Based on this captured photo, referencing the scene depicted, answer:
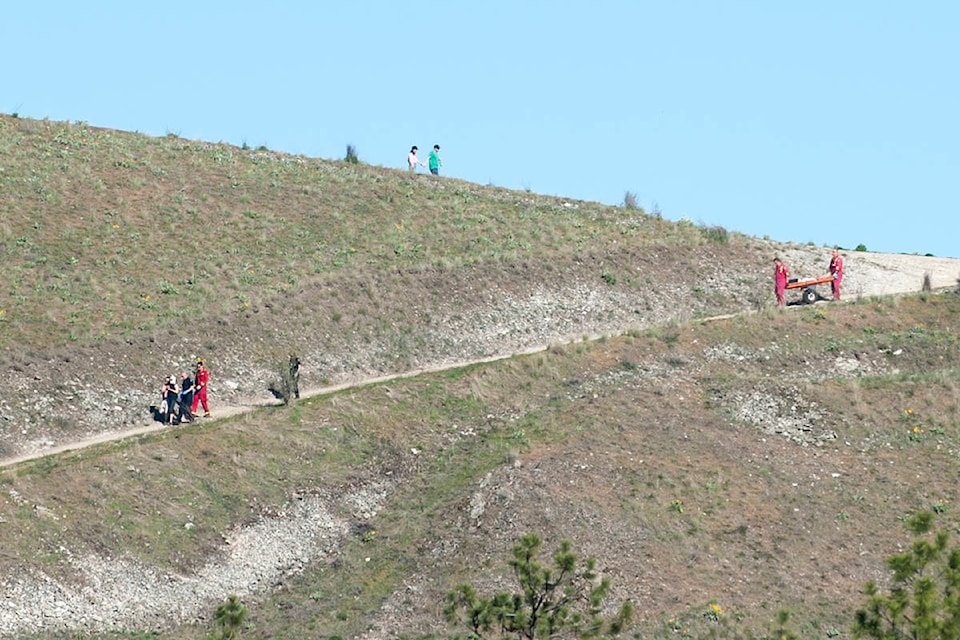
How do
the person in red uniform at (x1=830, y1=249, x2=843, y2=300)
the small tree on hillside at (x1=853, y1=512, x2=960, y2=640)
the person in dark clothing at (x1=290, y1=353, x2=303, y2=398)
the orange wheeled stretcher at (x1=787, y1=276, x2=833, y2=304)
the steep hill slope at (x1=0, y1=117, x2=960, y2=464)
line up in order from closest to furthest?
the small tree on hillside at (x1=853, y1=512, x2=960, y2=640) → the person in dark clothing at (x1=290, y1=353, x2=303, y2=398) → the steep hill slope at (x1=0, y1=117, x2=960, y2=464) → the orange wheeled stretcher at (x1=787, y1=276, x2=833, y2=304) → the person in red uniform at (x1=830, y1=249, x2=843, y2=300)

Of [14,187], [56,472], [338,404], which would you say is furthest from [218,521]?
[14,187]

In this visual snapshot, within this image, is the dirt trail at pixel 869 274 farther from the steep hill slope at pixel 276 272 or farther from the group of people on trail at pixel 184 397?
the group of people on trail at pixel 184 397

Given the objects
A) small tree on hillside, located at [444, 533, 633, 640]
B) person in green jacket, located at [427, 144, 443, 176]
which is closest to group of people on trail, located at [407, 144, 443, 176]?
person in green jacket, located at [427, 144, 443, 176]

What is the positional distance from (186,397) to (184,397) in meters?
0.10

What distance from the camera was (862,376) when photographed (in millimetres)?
48719

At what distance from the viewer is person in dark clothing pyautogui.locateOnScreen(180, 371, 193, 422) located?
43.5 meters

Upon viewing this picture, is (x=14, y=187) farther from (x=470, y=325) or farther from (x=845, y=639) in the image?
(x=845, y=639)

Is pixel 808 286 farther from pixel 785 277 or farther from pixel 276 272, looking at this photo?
pixel 276 272

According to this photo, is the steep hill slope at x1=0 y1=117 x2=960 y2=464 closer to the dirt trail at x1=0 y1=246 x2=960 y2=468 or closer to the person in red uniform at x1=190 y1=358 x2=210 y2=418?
the dirt trail at x1=0 y1=246 x2=960 y2=468

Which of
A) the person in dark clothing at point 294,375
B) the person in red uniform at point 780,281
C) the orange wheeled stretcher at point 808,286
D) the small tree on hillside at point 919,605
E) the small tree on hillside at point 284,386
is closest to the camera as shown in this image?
the small tree on hillside at point 919,605

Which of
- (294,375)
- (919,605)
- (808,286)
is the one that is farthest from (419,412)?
(919,605)

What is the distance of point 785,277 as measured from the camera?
5575 centimetres

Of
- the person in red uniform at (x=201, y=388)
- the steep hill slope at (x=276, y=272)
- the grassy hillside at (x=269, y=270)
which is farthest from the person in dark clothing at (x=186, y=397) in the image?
the grassy hillside at (x=269, y=270)

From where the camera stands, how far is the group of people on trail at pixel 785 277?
5550 cm
